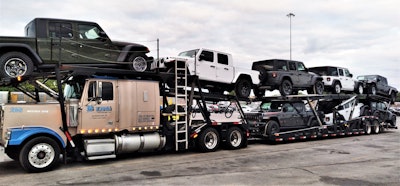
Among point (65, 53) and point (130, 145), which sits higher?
point (65, 53)

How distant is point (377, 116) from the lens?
18688 millimetres

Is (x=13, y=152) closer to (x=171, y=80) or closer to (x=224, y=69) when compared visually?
(x=171, y=80)

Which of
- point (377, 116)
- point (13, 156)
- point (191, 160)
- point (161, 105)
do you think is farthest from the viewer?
point (377, 116)

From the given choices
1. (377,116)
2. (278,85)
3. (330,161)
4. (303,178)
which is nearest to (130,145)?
(303,178)

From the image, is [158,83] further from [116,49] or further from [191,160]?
[191,160]

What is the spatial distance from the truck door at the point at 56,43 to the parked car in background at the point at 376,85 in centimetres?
1547

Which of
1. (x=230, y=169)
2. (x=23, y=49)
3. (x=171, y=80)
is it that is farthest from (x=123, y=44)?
(x=230, y=169)

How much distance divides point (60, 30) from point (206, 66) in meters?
4.57

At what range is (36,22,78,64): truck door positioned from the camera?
880cm

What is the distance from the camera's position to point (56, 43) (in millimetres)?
8977

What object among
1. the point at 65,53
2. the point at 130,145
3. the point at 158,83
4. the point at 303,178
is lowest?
the point at 303,178

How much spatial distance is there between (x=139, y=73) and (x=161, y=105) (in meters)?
1.40

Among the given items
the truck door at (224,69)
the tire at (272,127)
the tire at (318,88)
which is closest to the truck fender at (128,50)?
the truck door at (224,69)

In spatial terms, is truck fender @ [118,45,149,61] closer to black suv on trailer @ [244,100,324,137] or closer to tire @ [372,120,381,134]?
black suv on trailer @ [244,100,324,137]
